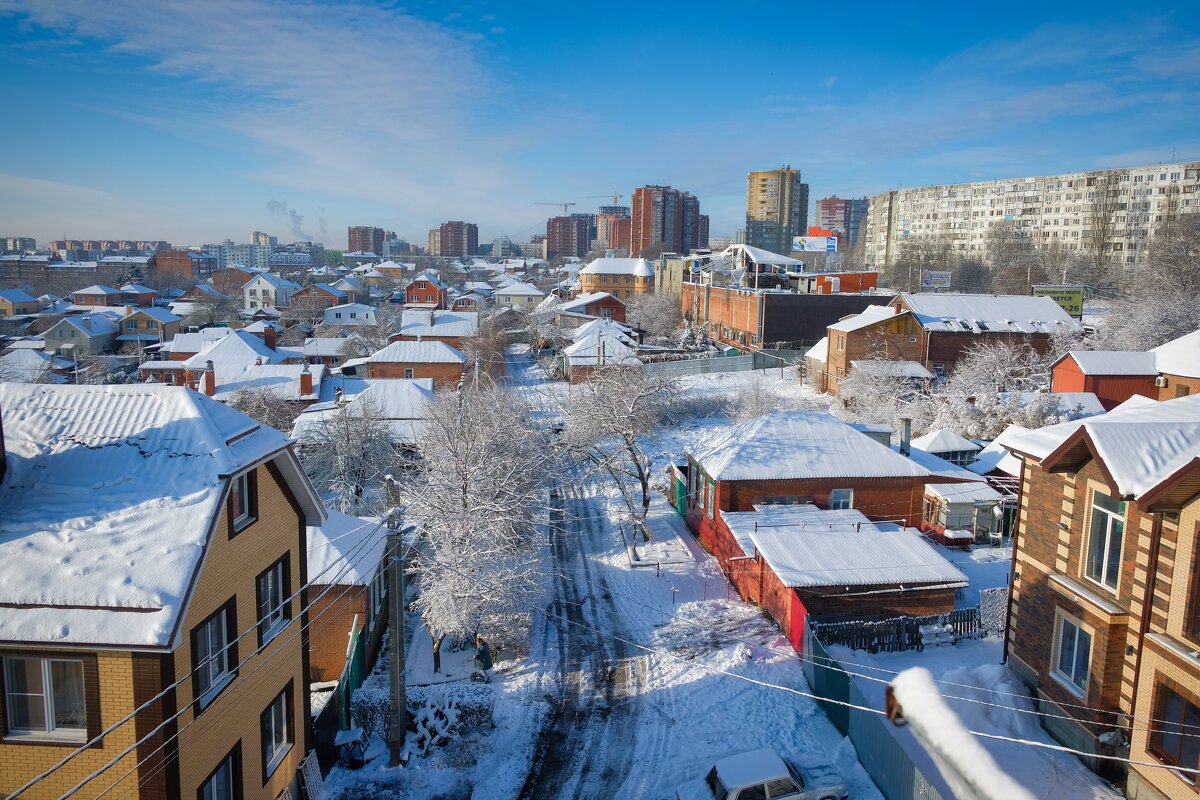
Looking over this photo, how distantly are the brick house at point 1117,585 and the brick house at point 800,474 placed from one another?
30.4 ft

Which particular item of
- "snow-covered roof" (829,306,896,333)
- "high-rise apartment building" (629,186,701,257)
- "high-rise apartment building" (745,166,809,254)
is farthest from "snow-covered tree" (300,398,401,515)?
"high-rise apartment building" (745,166,809,254)

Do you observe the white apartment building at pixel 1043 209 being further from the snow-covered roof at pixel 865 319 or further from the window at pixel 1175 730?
the window at pixel 1175 730

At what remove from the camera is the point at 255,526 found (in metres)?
10.6

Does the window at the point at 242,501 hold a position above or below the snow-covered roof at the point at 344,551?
above

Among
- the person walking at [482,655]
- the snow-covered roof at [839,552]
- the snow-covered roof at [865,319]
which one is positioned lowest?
the person walking at [482,655]

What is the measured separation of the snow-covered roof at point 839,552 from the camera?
17734 millimetres

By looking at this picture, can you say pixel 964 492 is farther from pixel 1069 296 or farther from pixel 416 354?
pixel 1069 296

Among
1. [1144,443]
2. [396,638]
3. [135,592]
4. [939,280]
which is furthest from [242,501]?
[939,280]

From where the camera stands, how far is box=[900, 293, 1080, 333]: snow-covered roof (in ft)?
140

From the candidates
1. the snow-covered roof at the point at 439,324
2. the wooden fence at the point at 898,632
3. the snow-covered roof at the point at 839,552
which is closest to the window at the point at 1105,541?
the wooden fence at the point at 898,632

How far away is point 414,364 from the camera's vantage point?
4491cm

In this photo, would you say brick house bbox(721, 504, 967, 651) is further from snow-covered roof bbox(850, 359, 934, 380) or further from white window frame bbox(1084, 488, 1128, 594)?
snow-covered roof bbox(850, 359, 934, 380)

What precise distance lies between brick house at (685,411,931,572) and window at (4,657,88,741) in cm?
1595

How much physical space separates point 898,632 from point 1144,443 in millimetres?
7775
